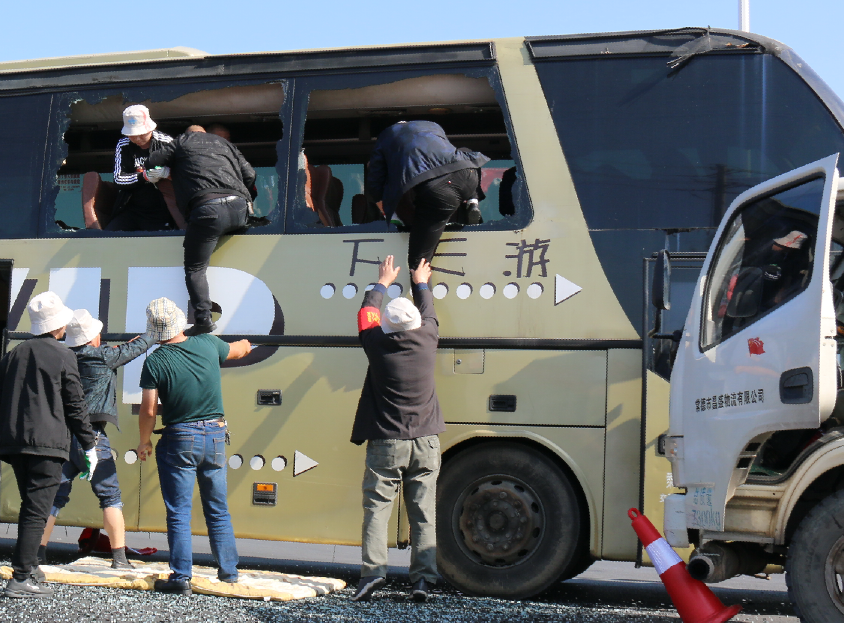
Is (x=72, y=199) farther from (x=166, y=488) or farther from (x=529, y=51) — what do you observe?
(x=529, y=51)

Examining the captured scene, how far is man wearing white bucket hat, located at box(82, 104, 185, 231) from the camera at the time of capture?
6.86 m

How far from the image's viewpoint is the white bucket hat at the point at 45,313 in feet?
19.4

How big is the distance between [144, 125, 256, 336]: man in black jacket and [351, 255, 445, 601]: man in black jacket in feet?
4.26

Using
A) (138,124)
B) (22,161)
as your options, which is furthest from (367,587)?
(22,161)

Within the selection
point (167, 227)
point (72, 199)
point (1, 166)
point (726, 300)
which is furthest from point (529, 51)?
point (1, 166)

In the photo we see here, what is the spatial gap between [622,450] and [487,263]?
154cm

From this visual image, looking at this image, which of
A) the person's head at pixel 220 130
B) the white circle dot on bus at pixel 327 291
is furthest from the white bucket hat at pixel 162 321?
the person's head at pixel 220 130

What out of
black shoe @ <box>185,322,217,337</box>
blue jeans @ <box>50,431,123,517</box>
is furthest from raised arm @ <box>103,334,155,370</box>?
blue jeans @ <box>50,431,123,517</box>

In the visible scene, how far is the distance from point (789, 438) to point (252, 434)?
3.64m

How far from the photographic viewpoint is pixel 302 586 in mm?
6125

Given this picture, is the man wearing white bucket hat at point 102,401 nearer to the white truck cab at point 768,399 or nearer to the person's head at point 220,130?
the person's head at point 220,130

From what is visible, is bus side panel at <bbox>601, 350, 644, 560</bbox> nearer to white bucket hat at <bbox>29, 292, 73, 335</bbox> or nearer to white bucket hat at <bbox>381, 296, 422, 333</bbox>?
white bucket hat at <bbox>381, 296, 422, 333</bbox>

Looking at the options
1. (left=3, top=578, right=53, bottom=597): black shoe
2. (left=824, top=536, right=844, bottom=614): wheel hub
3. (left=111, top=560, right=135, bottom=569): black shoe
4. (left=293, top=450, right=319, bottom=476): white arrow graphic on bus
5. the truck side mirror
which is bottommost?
(left=111, top=560, right=135, bottom=569): black shoe

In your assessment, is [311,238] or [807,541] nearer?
[807,541]
